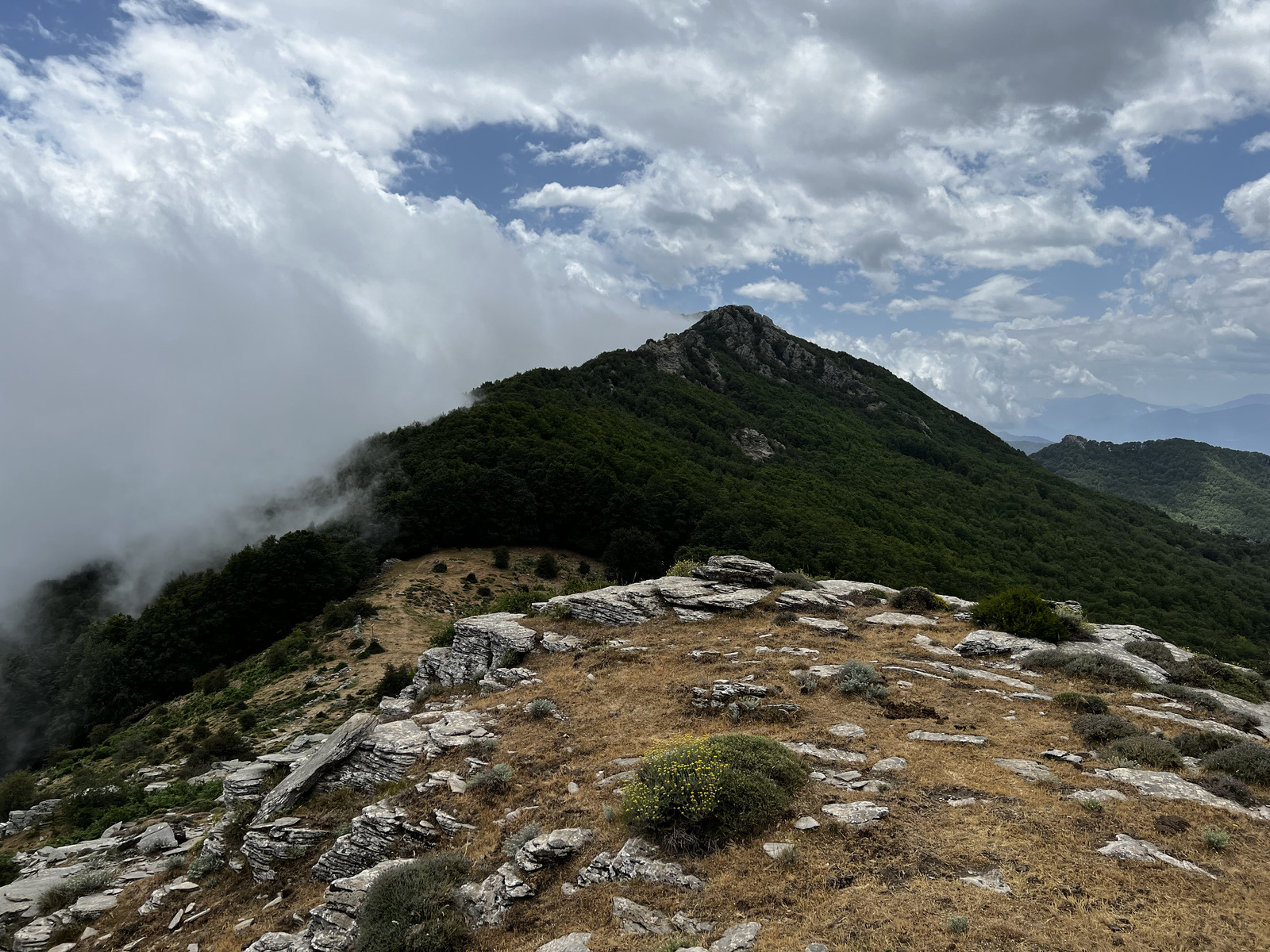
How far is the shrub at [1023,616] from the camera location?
19.5 meters

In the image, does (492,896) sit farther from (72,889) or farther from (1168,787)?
(72,889)

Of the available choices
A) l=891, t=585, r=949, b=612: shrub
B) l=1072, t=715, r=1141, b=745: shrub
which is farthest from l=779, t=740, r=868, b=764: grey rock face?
l=891, t=585, r=949, b=612: shrub

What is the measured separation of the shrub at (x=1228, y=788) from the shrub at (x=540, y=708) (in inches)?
538

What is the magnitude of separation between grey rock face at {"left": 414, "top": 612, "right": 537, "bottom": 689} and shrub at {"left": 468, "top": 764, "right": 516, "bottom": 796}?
826cm

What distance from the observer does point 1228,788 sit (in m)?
9.58

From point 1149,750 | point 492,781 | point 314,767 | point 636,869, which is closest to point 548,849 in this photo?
point 636,869

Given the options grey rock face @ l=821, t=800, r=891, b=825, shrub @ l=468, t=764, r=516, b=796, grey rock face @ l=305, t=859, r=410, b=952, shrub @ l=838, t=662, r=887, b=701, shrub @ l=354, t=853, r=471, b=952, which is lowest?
grey rock face @ l=305, t=859, r=410, b=952

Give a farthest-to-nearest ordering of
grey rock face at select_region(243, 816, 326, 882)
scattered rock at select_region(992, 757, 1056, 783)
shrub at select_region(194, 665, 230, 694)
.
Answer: shrub at select_region(194, 665, 230, 694), grey rock face at select_region(243, 816, 326, 882), scattered rock at select_region(992, 757, 1056, 783)

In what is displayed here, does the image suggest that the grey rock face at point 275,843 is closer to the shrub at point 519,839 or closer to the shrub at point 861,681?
the shrub at point 519,839

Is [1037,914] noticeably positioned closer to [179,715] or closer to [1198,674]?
[1198,674]

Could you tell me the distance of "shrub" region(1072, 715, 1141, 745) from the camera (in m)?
12.0

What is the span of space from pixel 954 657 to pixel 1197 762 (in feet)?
25.5

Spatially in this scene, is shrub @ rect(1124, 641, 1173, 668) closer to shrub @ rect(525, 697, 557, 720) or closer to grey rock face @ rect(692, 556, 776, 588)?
grey rock face @ rect(692, 556, 776, 588)

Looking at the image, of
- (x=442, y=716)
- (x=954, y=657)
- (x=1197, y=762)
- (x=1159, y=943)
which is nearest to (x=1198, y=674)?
(x=954, y=657)
